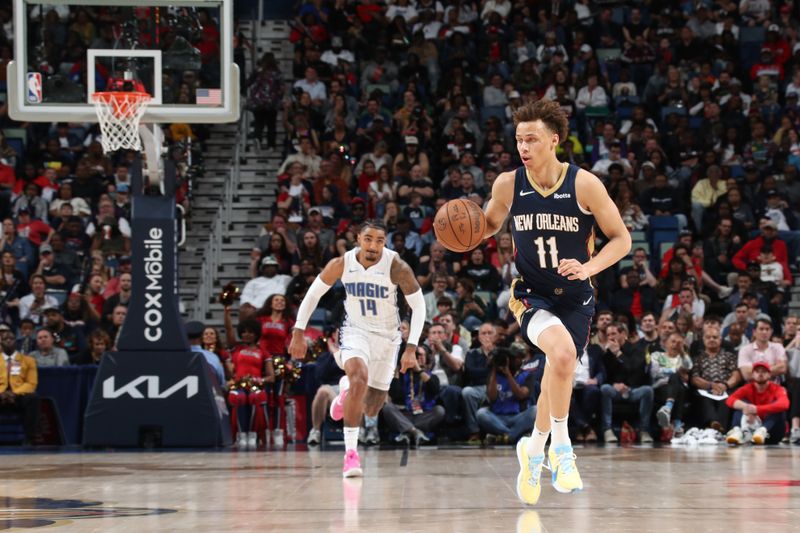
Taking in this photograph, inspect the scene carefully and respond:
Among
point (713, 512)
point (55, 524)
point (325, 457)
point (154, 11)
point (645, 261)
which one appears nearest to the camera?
point (55, 524)

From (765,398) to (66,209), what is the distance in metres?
10.1

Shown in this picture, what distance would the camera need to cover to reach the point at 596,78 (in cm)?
2066

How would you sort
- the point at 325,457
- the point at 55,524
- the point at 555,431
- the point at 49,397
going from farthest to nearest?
1. the point at 49,397
2. the point at 325,457
3. the point at 555,431
4. the point at 55,524

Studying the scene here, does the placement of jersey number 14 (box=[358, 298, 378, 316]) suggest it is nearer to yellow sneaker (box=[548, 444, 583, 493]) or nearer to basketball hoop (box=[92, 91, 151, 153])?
yellow sneaker (box=[548, 444, 583, 493])

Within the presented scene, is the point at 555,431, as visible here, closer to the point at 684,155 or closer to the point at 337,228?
the point at 337,228

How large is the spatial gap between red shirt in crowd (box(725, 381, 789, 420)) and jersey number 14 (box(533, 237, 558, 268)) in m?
7.97

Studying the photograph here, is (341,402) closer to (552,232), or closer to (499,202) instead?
(499,202)

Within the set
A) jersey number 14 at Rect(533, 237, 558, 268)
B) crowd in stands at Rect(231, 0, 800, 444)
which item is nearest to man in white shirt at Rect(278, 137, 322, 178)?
crowd in stands at Rect(231, 0, 800, 444)

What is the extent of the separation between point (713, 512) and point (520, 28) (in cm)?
1638

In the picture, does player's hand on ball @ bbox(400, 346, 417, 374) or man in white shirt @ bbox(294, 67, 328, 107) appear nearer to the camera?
player's hand on ball @ bbox(400, 346, 417, 374)

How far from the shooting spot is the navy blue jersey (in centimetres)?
739

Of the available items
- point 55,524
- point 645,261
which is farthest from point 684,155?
point 55,524

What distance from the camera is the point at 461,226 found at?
7684 mm

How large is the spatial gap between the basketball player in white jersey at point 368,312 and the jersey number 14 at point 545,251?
284 cm
